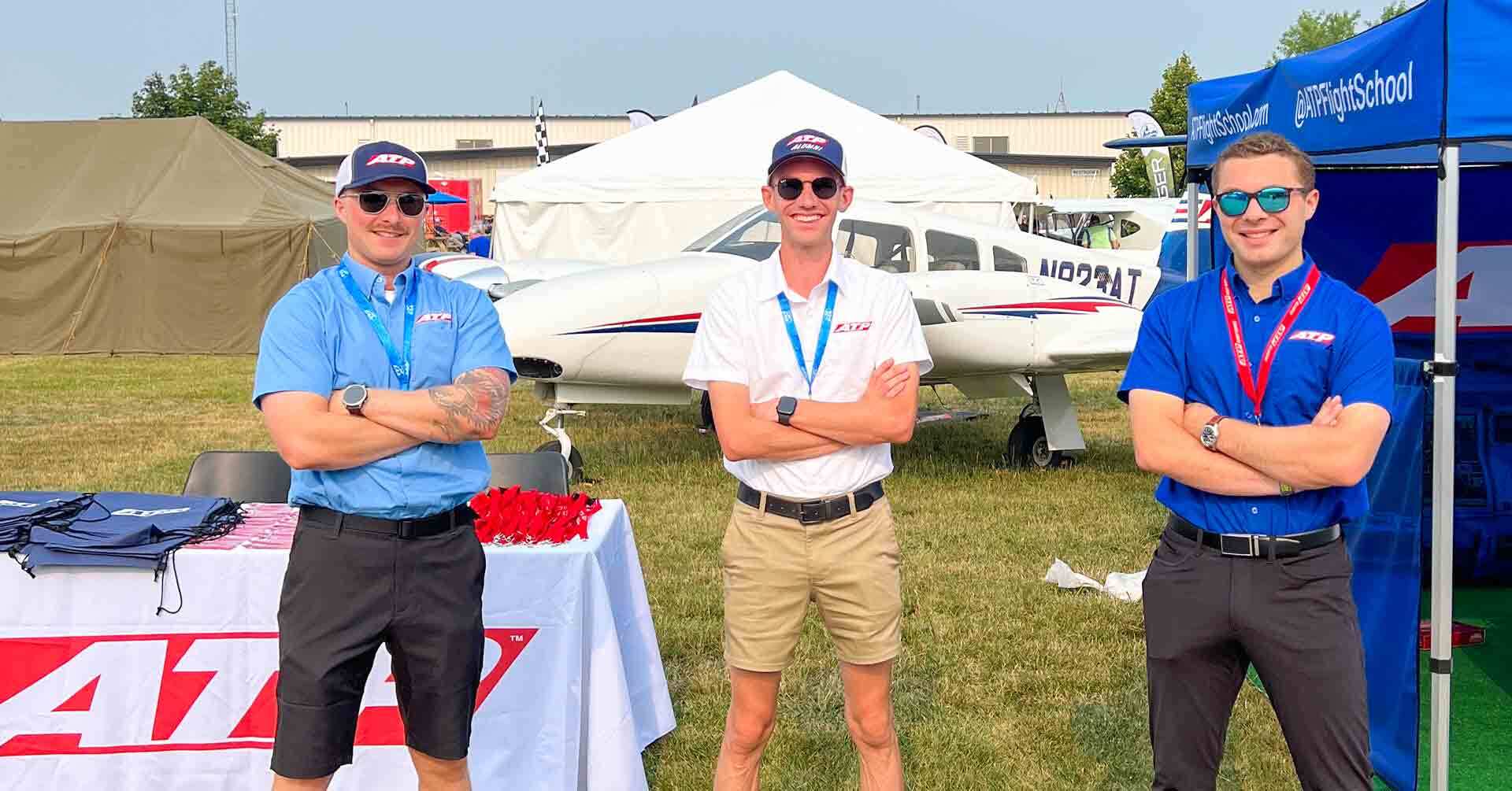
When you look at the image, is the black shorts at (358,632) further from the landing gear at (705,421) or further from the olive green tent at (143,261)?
the olive green tent at (143,261)

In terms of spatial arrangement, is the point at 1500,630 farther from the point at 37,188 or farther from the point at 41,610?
the point at 37,188

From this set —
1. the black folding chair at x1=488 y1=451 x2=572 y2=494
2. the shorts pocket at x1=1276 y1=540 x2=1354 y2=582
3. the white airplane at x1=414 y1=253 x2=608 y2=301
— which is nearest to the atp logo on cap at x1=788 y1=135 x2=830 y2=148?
the shorts pocket at x1=1276 y1=540 x2=1354 y2=582

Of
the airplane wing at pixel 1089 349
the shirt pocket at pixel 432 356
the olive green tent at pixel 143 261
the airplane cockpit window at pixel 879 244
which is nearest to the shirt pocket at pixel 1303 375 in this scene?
the shirt pocket at pixel 432 356

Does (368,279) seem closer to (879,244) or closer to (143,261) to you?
(879,244)

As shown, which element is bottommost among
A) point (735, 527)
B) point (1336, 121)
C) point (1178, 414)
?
point (735, 527)

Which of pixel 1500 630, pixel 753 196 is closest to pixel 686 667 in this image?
pixel 1500 630

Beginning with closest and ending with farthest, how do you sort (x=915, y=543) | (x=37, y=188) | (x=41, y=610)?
(x=41, y=610) → (x=915, y=543) → (x=37, y=188)

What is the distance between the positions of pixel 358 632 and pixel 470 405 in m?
0.54

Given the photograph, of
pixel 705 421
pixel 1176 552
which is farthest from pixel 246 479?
pixel 705 421

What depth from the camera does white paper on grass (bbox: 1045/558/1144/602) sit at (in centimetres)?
654

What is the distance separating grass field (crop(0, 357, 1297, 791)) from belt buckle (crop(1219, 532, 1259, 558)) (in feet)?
5.59

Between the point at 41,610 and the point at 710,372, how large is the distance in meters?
2.00

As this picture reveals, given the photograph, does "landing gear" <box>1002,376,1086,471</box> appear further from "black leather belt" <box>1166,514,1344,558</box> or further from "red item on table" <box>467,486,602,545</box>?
"black leather belt" <box>1166,514,1344,558</box>

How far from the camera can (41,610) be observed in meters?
3.77
